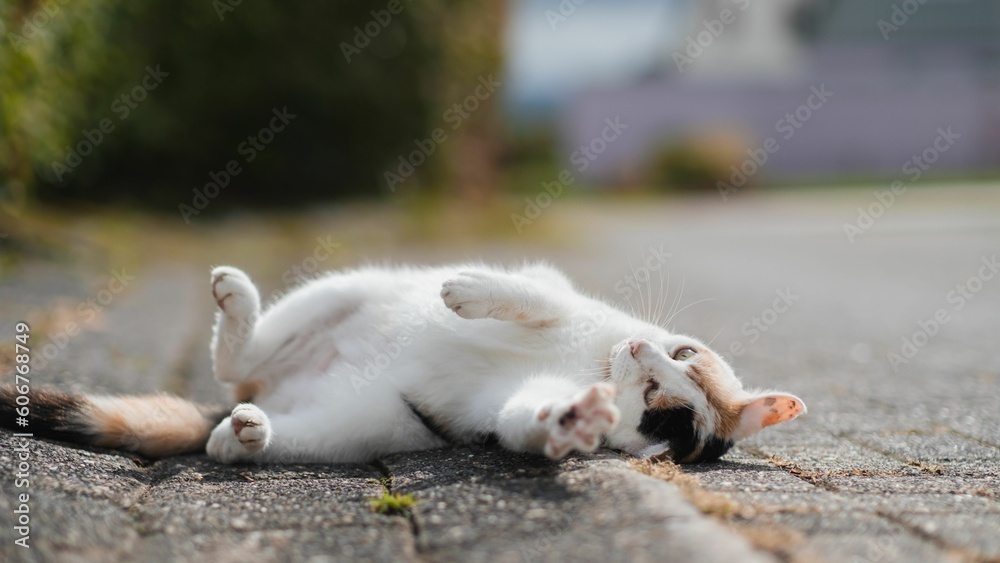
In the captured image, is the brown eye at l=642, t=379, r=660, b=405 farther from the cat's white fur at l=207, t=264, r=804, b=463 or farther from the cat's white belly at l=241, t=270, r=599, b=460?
the cat's white belly at l=241, t=270, r=599, b=460

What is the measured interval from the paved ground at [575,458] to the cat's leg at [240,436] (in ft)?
0.24

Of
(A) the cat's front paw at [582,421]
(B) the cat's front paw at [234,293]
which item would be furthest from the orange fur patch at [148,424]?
(A) the cat's front paw at [582,421]

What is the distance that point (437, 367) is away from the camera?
9.62 ft

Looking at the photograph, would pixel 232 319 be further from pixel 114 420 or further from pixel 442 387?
pixel 442 387

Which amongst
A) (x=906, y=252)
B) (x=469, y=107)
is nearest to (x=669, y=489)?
(x=906, y=252)

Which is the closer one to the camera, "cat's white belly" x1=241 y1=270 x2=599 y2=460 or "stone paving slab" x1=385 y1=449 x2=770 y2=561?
"stone paving slab" x1=385 y1=449 x2=770 y2=561

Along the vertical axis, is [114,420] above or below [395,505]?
above

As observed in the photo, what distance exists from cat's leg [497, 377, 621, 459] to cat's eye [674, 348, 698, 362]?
53 cm

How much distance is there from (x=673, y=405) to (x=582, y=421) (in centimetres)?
73

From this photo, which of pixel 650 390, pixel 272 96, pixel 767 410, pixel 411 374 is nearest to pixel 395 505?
pixel 411 374

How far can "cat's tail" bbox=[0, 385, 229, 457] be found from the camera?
258 cm

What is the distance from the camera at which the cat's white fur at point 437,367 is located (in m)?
2.75

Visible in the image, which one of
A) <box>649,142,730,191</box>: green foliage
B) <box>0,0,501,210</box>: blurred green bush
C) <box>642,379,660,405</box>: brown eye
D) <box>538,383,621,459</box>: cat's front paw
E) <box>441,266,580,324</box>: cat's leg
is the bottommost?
<box>538,383,621,459</box>: cat's front paw

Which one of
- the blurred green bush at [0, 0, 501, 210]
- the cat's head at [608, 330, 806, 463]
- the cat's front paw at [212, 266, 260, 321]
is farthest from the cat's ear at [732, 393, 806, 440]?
the blurred green bush at [0, 0, 501, 210]
